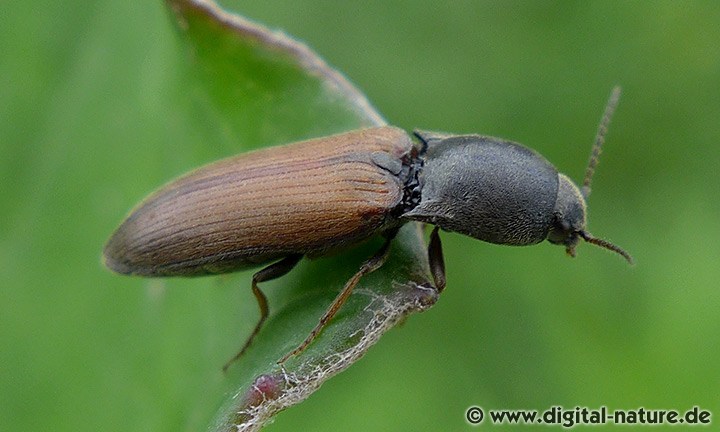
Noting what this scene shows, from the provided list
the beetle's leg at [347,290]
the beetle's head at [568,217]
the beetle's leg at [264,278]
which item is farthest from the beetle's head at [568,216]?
the beetle's leg at [264,278]

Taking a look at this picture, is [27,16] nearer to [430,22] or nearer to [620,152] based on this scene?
[430,22]

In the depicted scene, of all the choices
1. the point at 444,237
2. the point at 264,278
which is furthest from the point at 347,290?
the point at 444,237

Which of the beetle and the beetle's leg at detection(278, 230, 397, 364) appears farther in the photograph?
the beetle

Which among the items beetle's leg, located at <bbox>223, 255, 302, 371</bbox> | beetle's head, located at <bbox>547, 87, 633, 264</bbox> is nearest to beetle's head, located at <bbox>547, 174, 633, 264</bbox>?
beetle's head, located at <bbox>547, 87, 633, 264</bbox>

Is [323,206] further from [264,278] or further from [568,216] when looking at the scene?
[568,216]

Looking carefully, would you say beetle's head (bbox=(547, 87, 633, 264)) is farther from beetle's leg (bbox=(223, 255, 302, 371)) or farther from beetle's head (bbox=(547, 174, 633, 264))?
beetle's leg (bbox=(223, 255, 302, 371))

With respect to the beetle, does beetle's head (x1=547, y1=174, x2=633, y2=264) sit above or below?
below

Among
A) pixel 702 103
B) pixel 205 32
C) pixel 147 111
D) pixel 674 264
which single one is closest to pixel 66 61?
pixel 147 111
